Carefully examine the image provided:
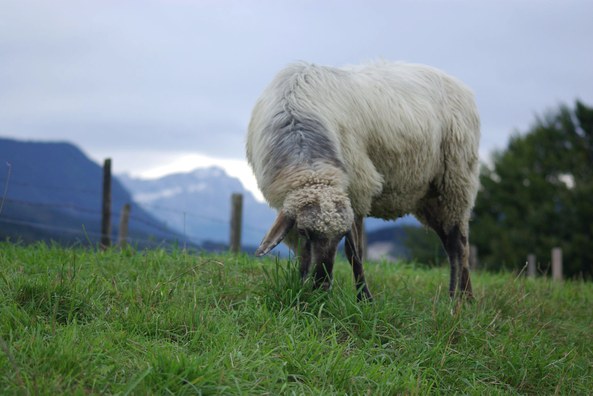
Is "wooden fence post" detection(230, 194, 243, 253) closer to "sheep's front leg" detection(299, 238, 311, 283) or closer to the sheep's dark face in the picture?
"sheep's front leg" detection(299, 238, 311, 283)

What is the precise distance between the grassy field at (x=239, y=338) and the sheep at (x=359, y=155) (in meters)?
0.45

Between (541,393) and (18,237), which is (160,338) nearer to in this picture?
(541,393)

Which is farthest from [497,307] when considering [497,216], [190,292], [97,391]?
[497,216]

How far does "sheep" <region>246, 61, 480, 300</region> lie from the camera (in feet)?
15.8

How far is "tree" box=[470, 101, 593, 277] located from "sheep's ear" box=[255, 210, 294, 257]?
22.8 m

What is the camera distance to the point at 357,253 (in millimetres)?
5738

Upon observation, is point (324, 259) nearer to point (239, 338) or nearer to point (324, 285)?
point (324, 285)

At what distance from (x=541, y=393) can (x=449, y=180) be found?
2.72m

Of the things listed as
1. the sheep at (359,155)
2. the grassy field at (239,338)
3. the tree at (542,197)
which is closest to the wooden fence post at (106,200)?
the grassy field at (239,338)

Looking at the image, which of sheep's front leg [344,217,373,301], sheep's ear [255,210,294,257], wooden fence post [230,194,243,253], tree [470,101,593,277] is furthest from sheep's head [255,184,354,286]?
tree [470,101,593,277]

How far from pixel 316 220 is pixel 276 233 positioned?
0.30m

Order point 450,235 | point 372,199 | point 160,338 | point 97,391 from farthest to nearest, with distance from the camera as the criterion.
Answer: point 450,235 < point 372,199 < point 160,338 < point 97,391

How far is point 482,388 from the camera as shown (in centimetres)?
426

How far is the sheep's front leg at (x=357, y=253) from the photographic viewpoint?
543cm
